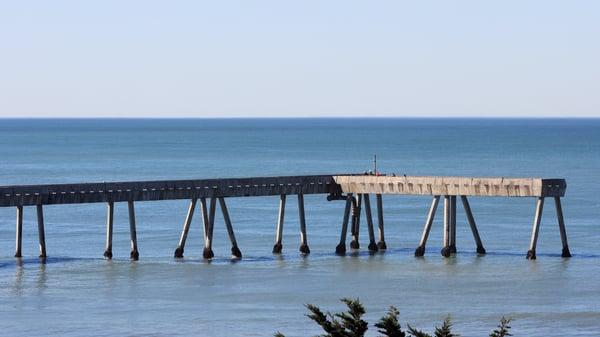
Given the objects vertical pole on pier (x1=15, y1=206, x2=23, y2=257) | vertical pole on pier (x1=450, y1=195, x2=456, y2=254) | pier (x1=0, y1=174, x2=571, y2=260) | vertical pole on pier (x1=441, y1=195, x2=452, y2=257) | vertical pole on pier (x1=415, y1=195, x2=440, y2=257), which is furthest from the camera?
vertical pole on pier (x1=415, y1=195, x2=440, y2=257)

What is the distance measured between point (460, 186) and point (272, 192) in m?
6.90

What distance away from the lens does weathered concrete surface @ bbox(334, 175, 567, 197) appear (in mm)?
54531

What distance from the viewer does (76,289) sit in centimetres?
4759

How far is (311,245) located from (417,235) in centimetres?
624

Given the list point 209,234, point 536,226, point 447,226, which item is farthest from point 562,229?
point 209,234

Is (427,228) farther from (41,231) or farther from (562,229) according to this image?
(41,231)

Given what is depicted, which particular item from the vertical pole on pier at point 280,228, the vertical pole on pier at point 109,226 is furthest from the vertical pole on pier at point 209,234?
the vertical pole on pier at point 109,226

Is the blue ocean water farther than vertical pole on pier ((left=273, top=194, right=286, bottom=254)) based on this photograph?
No

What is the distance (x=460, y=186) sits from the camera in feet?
182

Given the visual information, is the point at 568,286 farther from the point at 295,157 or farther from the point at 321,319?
the point at 295,157

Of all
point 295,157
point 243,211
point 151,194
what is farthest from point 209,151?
point 151,194

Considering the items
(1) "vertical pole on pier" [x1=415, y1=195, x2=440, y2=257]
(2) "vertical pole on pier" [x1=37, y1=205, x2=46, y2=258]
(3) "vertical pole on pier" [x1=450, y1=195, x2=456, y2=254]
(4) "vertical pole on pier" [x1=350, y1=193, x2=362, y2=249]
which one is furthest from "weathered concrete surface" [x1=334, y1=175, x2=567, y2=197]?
(2) "vertical pole on pier" [x1=37, y1=205, x2=46, y2=258]

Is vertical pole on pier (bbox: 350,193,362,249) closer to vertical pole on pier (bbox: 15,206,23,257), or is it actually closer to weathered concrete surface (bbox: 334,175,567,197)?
weathered concrete surface (bbox: 334,175,567,197)

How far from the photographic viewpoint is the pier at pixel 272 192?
53281 millimetres
